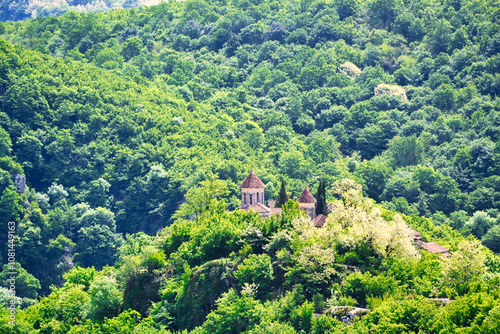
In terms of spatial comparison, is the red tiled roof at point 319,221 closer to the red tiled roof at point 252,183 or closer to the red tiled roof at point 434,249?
the red tiled roof at point 434,249

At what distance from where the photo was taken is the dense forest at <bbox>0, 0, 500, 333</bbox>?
78812mm

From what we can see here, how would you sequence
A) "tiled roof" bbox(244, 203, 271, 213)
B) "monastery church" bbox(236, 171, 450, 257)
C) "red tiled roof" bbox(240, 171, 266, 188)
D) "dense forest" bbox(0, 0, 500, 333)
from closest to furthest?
1. "dense forest" bbox(0, 0, 500, 333)
2. "monastery church" bbox(236, 171, 450, 257)
3. "tiled roof" bbox(244, 203, 271, 213)
4. "red tiled roof" bbox(240, 171, 266, 188)

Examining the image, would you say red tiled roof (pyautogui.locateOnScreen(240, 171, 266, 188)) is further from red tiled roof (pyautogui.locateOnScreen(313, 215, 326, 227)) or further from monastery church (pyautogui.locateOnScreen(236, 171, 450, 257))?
red tiled roof (pyautogui.locateOnScreen(313, 215, 326, 227))

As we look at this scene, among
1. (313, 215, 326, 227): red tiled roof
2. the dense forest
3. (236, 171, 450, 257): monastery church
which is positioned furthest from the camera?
(236, 171, 450, 257): monastery church

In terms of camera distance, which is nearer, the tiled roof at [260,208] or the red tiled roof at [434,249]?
the red tiled roof at [434,249]

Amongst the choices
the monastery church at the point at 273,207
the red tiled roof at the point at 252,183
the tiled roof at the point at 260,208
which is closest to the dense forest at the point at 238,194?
the monastery church at the point at 273,207

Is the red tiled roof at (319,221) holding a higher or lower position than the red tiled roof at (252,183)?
lower

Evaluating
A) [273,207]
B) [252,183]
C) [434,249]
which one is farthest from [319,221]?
[252,183]

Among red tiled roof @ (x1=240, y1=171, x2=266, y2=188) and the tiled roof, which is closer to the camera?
the tiled roof

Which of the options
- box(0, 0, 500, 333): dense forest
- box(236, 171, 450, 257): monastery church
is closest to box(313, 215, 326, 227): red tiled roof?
box(236, 171, 450, 257): monastery church

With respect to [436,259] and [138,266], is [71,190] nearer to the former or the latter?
[138,266]

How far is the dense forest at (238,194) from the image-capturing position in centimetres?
7881

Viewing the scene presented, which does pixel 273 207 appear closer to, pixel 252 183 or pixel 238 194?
pixel 252 183

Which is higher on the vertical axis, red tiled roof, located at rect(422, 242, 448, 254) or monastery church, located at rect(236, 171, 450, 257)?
monastery church, located at rect(236, 171, 450, 257)
